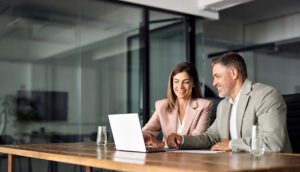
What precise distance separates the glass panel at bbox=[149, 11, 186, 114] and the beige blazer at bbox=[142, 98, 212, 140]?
2.06 m

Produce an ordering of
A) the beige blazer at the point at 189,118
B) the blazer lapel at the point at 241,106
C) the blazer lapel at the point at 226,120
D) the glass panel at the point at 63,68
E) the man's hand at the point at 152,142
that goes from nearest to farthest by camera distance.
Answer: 1. the blazer lapel at the point at 241,106
2. the blazer lapel at the point at 226,120
3. the man's hand at the point at 152,142
4. the beige blazer at the point at 189,118
5. the glass panel at the point at 63,68

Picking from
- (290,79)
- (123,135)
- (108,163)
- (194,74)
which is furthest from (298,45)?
(108,163)

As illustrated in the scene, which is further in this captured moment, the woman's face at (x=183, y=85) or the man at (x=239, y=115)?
the woman's face at (x=183, y=85)

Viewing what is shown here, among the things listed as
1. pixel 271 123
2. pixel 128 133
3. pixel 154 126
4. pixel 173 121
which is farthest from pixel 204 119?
pixel 128 133

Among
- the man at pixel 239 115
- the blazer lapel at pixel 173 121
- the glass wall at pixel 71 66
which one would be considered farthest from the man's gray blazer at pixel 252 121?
A: the glass wall at pixel 71 66

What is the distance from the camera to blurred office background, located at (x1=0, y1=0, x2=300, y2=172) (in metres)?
4.10

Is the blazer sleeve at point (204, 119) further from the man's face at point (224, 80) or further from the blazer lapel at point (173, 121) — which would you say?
the man's face at point (224, 80)

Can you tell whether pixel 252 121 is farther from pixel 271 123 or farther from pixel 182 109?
pixel 182 109

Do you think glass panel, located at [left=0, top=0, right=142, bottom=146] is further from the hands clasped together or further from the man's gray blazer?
the man's gray blazer

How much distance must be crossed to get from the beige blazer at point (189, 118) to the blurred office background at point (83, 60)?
158cm

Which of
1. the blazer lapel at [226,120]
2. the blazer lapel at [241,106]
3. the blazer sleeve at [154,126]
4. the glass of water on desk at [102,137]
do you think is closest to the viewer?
the blazer lapel at [241,106]

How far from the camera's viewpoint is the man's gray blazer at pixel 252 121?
1.98 metres

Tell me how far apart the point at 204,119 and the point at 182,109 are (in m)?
0.19

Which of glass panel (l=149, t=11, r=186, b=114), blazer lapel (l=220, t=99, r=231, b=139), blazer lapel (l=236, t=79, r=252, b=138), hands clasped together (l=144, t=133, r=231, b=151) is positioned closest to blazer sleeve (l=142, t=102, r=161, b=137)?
hands clasped together (l=144, t=133, r=231, b=151)
